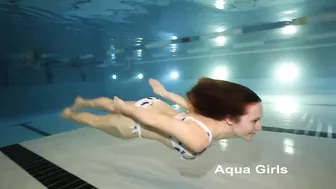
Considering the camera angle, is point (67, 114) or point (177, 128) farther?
point (67, 114)

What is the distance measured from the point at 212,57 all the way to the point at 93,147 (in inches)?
377

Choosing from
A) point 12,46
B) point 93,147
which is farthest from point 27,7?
point 93,147

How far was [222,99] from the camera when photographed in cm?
142

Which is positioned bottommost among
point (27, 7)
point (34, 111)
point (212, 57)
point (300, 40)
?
point (34, 111)

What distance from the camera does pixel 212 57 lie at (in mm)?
12320

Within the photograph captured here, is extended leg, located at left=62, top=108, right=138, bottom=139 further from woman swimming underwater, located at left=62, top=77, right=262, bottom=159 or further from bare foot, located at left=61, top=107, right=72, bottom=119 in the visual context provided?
woman swimming underwater, located at left=62, top=77, right=262, bottom=159

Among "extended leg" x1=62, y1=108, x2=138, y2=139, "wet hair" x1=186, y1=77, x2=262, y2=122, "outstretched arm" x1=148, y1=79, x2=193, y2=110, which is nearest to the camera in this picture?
"wet hair" x1=186, y1=77, x2=262, y2=122

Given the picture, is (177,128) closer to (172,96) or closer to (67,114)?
(172,96)

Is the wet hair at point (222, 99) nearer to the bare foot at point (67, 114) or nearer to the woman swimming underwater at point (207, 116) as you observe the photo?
the woman swimming underwater at point (207, 116)

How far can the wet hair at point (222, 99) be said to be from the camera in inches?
55.7

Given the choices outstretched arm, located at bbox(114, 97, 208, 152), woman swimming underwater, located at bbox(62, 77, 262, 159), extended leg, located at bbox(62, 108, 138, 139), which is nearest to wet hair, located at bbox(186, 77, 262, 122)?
woman swimming underwater, located at bbox(62, 77, 262, 159)

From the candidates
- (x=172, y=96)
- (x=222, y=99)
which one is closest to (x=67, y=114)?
(x=172, y=96)

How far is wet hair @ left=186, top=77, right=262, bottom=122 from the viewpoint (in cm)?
142

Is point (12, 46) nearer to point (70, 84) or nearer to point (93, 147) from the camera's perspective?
point (70, 84)
